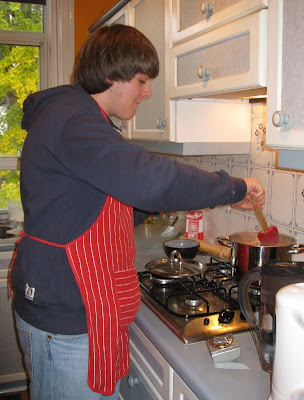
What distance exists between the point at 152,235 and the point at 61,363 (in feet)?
3.33

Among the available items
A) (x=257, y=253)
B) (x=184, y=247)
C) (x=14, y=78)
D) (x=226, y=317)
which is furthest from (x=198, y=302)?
(x=14, y=78)

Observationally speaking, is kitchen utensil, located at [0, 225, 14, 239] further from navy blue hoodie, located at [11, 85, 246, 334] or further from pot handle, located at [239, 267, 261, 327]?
pot handle, located at [239, 267, 261, 327]

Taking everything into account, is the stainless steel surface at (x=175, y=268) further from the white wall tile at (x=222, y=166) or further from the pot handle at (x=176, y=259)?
the white wall tile at (x=222, y=166)

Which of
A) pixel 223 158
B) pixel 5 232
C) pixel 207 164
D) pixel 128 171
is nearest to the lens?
pixel 128 171

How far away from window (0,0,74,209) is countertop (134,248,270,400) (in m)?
1.88

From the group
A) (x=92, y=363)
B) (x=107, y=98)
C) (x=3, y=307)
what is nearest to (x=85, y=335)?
(x=92, y=363)

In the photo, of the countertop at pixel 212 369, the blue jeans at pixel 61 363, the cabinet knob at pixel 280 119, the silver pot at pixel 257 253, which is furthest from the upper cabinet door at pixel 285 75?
the blue jeans at pixel 61 363

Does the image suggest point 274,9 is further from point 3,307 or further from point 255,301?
point 3,307

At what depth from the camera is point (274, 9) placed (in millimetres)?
957

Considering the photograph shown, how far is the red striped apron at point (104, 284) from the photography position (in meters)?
1.10

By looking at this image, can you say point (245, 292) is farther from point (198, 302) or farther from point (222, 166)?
point (222, 166)

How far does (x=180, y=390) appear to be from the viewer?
3.42 ft

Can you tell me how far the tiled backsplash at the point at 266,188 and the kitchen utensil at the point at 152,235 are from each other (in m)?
0.26

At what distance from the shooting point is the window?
266 centimetres
